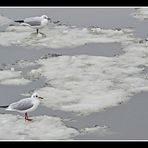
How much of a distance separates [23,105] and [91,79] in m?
1.83

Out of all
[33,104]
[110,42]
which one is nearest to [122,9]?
[110,42]

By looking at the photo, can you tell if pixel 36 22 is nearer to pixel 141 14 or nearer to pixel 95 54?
pixel 95 54

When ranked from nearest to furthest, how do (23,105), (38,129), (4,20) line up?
(38,129), (23,105), (4,20)

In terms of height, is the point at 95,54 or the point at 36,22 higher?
the point at 36,22

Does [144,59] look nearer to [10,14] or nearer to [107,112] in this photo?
[107,112]

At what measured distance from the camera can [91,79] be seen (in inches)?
372

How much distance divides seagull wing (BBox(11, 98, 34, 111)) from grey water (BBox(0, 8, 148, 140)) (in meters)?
0.25

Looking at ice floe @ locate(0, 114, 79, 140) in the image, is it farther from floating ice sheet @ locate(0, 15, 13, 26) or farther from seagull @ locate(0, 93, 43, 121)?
floating ice sheet @ locate(0, 15, 13, 26)

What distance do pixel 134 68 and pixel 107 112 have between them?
198 cm

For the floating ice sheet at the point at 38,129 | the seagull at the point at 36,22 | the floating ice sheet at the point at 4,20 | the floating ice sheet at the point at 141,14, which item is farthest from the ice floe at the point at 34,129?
the floating ice sheet at the point at 141,14

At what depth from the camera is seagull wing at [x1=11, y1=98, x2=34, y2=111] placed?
314 inches

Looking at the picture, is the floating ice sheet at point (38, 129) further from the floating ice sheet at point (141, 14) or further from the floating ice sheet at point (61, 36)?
the floating ice sheet at point (141, 14)

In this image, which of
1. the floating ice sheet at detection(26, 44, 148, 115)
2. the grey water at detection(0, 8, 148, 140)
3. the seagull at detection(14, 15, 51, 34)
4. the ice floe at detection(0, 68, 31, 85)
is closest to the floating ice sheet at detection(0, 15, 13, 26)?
the grey water at detection(0, 8, 148, 140)

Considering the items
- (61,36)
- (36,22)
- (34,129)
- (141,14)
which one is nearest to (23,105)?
(34,129)
